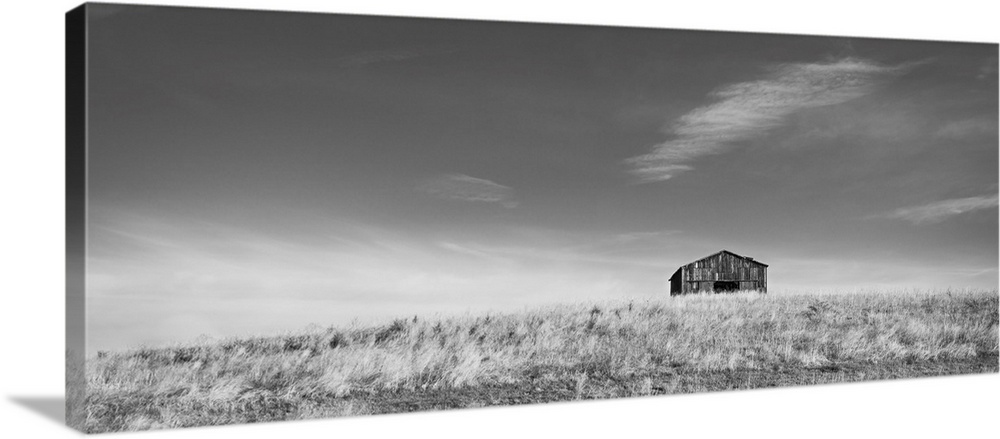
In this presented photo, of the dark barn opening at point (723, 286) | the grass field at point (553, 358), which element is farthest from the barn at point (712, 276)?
the grass field at point (553, 358)

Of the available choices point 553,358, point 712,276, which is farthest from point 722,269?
point 553,358

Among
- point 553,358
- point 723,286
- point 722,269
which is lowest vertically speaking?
point 553,358

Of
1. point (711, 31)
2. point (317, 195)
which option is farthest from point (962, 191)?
point (317, 195)

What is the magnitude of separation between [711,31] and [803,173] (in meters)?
1.63

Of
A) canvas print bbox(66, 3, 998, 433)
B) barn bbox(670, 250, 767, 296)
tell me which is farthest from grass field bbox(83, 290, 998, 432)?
barn bbox(670, 250, 767, 296)

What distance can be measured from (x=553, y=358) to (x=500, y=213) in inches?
53.9

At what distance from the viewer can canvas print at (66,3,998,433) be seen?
33.1ft

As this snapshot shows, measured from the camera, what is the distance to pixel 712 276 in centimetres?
1224

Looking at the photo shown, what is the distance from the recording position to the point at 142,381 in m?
10.0

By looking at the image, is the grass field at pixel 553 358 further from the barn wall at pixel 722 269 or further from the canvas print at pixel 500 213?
the barn wall at pixel 722 269

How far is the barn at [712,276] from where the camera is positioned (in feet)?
40.0

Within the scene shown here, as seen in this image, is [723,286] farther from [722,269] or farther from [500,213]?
[500,213]

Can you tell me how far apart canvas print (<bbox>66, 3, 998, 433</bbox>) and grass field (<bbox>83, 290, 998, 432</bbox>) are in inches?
0.9

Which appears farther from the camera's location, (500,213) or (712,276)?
(712,276)
